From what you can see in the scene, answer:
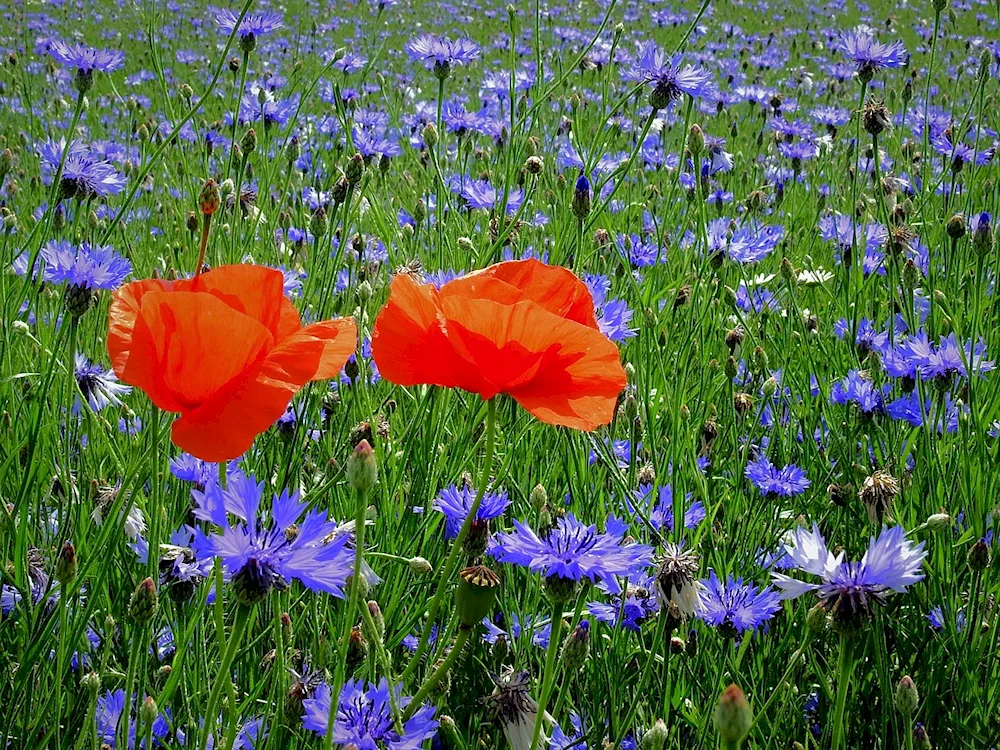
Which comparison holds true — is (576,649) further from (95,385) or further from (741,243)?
(741,243)

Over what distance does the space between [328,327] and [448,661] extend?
25cm

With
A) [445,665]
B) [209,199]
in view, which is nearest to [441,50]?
[209,199]

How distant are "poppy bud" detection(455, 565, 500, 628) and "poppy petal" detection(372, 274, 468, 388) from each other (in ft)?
0.48

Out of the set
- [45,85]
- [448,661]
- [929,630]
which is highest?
[45,85]

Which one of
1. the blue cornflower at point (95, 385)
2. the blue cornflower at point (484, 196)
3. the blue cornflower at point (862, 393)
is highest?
the blue cornflower at point (484, 196)

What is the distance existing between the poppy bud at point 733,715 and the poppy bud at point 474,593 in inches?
8.6

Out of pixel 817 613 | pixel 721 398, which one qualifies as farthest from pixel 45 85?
pixel 817 613

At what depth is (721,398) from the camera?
1.97 m

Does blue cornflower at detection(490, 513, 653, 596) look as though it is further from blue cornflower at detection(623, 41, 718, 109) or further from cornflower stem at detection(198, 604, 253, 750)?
blue cornflower at detection(623, 41, 718, 109)

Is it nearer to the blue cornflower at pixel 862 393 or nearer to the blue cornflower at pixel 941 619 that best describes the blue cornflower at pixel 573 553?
the blue cornflower at pixel 941 619

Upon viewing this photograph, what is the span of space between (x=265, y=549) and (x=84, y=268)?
76 cm

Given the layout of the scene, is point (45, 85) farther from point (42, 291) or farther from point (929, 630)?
point (929, 630)

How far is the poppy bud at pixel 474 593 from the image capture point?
715 mm

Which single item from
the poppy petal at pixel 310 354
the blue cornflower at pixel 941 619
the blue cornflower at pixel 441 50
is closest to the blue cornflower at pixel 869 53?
the blue cornflower at pixel 441 50
